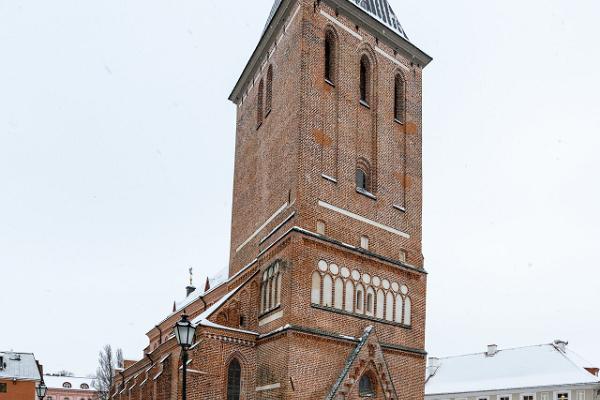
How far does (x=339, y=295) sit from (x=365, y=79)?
29.6 ft

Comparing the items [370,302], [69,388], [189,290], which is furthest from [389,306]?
[69,388]

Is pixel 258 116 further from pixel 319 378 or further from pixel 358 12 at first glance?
pixel 319 378

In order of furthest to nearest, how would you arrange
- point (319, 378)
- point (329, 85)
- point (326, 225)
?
1. point (329, 85)
2. point (326, 225)
3. point (319, 378)

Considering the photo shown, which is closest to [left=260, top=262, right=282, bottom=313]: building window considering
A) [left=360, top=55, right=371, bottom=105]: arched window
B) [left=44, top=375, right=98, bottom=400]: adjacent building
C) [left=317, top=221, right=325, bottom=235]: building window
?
[left=317, top=221, right=325, bottom=235]: building window

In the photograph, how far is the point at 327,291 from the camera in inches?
877

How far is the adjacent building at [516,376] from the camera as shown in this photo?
48338 mm

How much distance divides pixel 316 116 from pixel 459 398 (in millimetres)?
38702

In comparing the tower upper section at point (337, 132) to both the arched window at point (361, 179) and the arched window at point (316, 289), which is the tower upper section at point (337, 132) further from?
the arched window at point (316, 289)

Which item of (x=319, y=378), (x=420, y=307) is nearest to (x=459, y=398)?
(x=420, y=307)

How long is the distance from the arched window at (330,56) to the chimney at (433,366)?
41.9 meters

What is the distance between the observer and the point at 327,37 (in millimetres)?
25188

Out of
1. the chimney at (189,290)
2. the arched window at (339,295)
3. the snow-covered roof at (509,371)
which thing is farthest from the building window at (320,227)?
the snow-covered roof at (509,371)

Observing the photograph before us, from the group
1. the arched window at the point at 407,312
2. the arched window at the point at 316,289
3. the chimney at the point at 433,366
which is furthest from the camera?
the chimney at the point at 433,366

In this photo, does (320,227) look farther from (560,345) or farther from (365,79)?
(560,345)
